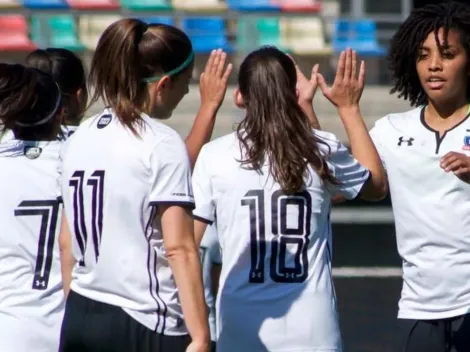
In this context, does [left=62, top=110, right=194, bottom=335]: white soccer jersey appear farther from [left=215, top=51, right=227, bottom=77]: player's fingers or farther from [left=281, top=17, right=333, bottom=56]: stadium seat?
[left=281, top=17, right=333, bottom=56]: stadium seat

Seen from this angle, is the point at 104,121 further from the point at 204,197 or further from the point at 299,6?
the point at 299,6

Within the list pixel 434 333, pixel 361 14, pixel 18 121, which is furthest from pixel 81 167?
pixel 361 14

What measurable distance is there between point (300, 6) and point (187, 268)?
578 inches

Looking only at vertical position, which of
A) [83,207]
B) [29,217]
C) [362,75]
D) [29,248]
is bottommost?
[29,248]

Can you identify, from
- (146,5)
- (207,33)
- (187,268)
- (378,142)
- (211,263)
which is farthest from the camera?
(146,5)

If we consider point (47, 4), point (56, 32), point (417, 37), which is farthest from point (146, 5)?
point (417, 37)

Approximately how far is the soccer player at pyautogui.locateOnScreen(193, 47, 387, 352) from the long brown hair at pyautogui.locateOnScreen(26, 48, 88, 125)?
3.86 ft

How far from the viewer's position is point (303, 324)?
4.21 m

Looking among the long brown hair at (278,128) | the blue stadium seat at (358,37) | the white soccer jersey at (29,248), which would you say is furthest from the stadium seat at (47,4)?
the long brown hair at (278,128)

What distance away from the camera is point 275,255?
13.9 feet

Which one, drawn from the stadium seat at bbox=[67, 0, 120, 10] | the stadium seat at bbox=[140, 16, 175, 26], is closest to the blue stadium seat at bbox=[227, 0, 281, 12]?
the stadium seat at bbox=[140, 16, 175, 26]

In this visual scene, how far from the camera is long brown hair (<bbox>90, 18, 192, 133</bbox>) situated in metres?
3.97

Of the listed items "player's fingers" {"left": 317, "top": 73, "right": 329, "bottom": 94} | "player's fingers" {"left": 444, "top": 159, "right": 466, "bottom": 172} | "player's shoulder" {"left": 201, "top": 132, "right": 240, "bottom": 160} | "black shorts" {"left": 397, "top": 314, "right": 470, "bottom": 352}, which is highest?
"player's fingers" {"left": 317, "top": 73, "right": 329, "bottom": 94}

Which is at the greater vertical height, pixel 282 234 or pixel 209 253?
pixel 282 234
